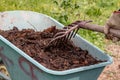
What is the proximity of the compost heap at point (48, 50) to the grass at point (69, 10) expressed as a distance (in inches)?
70.9

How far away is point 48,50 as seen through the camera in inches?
128

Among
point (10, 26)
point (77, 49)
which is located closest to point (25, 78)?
point (77, 49)

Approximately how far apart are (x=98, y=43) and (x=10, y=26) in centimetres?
176

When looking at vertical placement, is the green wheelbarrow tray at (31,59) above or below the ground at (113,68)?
above

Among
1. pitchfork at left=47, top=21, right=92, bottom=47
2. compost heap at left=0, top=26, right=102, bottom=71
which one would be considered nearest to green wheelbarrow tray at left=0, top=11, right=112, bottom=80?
compost heap at left=0, top=26, right=102, bottom=71

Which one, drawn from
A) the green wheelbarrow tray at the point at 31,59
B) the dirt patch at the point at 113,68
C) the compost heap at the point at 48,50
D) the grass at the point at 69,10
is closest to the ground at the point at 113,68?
the dirt patch at the point at 113,68

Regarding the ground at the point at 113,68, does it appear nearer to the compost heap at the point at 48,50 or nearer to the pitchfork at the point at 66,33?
the compost heap at the point at 48,50

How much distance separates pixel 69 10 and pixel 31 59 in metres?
3.09

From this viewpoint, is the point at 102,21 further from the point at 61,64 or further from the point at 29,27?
the point at 61,64

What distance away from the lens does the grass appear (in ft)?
17.5

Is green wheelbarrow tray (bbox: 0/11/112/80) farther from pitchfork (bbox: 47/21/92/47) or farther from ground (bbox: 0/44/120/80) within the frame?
ground (bbox: 0/44/120/80)

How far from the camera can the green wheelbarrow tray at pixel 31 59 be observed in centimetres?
284

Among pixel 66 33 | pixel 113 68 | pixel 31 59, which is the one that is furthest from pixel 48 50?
pixel 113 68

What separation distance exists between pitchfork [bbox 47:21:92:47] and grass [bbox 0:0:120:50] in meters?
1.95
